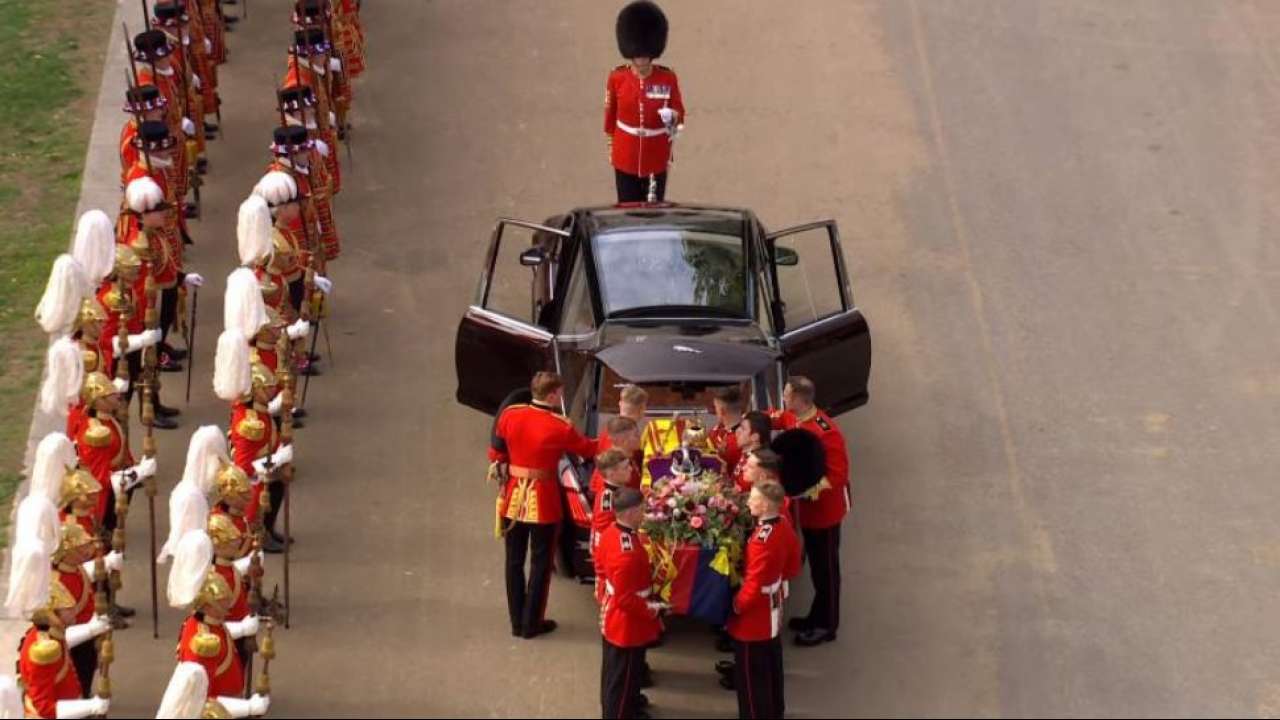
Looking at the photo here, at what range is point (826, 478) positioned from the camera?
37.1 ft

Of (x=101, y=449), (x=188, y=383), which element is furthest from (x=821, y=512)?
(x=188, y=383)

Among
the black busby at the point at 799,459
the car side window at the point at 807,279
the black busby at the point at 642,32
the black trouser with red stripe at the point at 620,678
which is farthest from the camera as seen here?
the black busby at the point at 642,32

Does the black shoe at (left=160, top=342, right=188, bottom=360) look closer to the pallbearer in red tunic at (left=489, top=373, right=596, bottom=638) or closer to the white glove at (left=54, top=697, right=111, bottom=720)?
the pallbearer in red tunic at (left=489, top=373, right=596, bottom=638)

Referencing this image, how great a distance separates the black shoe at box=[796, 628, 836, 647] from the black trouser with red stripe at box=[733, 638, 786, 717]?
0.82 meters

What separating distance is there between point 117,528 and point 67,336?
138cm

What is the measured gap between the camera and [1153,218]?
51.7ft

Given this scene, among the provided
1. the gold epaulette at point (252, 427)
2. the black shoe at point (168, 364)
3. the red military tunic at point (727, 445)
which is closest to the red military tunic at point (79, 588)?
the gold epaulette at point (252, 427)

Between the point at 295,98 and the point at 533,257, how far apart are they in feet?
8.04

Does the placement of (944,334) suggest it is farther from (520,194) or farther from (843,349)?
(520,194)

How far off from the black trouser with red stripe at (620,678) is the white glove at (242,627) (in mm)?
1526

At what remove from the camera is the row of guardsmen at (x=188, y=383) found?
32.9 ft

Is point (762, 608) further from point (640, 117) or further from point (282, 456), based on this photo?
point (640, 117)

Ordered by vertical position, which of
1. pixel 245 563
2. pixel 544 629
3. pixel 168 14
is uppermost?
pixel 168 14

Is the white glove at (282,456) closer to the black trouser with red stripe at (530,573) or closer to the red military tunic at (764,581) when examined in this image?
the black trouser with red stripe at (530,573)
